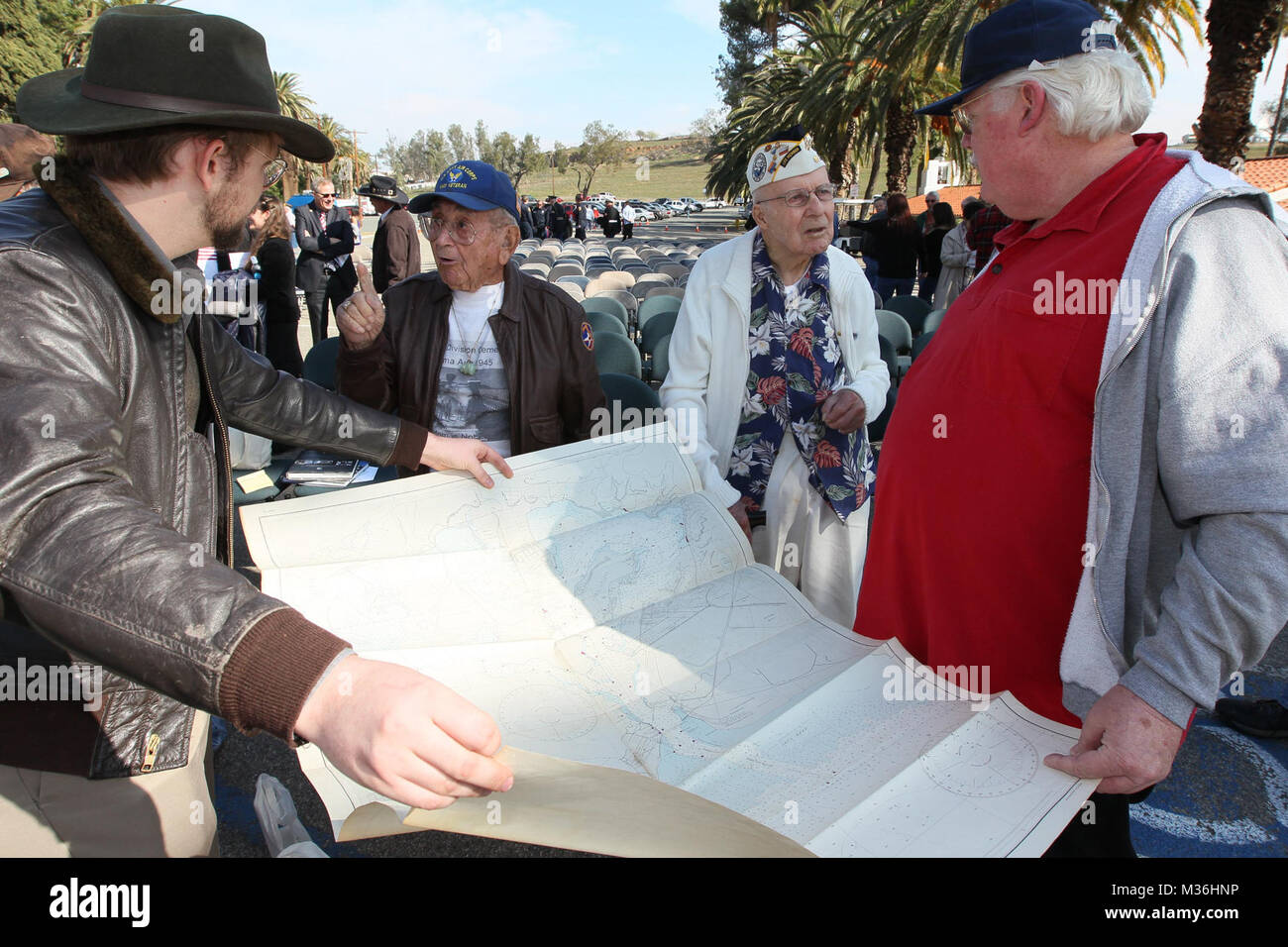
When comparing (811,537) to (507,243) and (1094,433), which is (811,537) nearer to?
(1094,433)

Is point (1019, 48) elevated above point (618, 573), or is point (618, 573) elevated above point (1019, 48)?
point (1019, 48)

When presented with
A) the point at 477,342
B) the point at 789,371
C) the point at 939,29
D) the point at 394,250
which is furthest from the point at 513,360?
the point at 939,29

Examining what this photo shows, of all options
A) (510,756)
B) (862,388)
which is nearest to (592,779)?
(510,756)

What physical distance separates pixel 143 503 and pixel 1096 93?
157 cm

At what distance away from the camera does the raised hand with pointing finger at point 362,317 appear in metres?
2.36

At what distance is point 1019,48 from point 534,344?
1695 millimetres

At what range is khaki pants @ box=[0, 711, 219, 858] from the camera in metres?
1.17


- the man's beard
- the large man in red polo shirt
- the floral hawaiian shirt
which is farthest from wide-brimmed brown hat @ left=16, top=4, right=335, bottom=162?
the floral hawaiian shirt

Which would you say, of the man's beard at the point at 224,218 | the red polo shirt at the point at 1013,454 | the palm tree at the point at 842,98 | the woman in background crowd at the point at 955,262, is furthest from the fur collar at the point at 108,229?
the palm tree at the point at 842,98

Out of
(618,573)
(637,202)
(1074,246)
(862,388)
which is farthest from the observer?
(637,202)

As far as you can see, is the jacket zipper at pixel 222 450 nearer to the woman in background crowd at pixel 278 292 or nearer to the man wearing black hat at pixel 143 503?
the man wearing black hat at pixel 143 503
